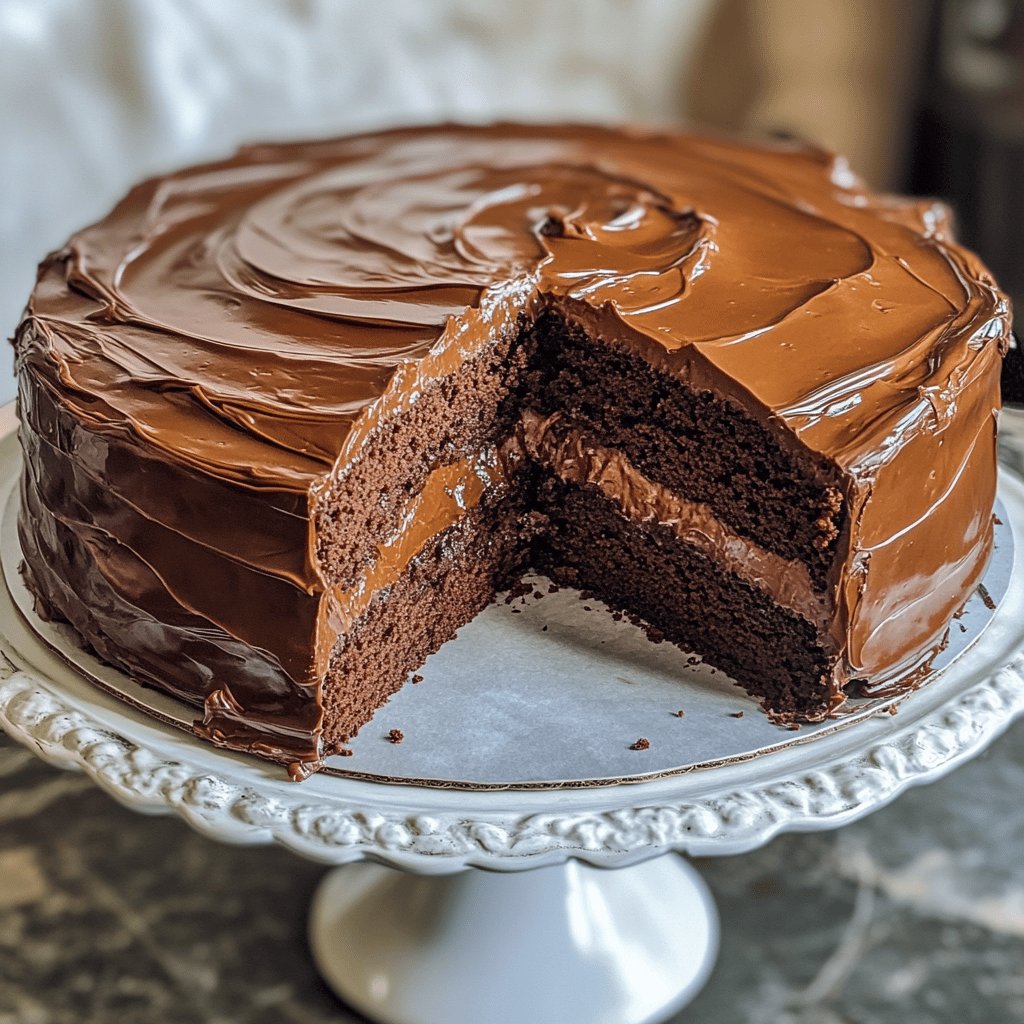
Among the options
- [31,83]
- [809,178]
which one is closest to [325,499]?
[809,178]

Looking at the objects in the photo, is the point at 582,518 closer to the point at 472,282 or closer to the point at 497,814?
the point at 472,282

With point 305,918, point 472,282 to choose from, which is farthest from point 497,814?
point 305,918

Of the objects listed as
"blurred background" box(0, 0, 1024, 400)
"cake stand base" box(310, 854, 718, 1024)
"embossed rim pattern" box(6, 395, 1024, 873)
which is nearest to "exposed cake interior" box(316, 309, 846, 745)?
"embossed rim pattern" box(6, 395, 1024, 873)

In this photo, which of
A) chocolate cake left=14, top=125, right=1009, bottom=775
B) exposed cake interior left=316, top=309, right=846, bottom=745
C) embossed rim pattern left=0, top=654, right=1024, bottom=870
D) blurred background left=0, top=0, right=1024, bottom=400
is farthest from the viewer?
blurred background left=0, top=0, right=1024, bottom=400

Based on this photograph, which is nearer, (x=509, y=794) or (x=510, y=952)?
(x=509, y=794)

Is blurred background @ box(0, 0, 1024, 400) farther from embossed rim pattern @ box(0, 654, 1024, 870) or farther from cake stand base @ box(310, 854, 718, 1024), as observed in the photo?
embossed rim pattern @ box(0, 654, 1024, 870)

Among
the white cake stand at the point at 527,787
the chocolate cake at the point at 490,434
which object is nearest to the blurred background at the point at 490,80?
the chocolate cake at the point at 490,434
